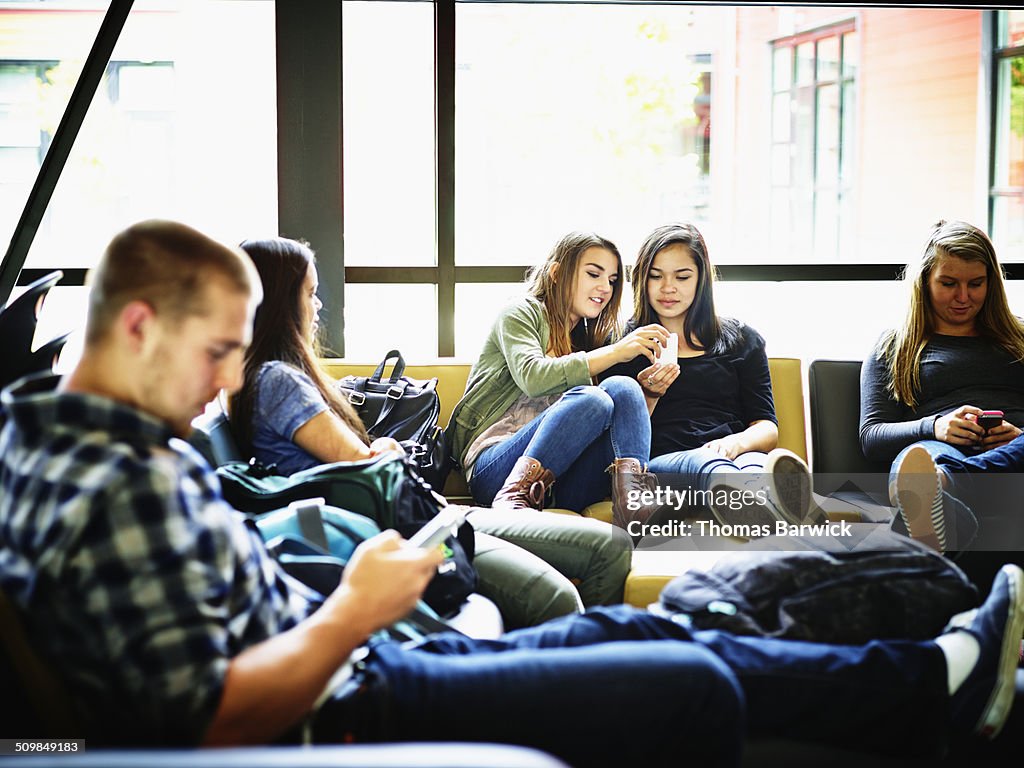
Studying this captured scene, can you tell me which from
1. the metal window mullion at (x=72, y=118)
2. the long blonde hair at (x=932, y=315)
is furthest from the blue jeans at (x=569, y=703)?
the metal window mullion at (x=72, y=118)

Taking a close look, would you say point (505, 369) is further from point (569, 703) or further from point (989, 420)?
point (569, 703)

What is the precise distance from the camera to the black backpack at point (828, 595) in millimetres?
1594

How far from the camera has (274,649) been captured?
109 cm

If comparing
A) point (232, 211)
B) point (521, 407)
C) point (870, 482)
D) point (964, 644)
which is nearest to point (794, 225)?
point (870, 482)

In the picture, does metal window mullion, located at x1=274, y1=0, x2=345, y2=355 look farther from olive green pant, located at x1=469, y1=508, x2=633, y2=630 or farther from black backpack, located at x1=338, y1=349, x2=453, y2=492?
olive green pant, located at x1=469, y1=508, x2=633, y2=630

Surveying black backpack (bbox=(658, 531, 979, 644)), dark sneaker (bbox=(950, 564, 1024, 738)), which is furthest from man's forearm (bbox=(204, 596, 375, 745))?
dark sneaker (bbox=(950, 564, 1024, 738))

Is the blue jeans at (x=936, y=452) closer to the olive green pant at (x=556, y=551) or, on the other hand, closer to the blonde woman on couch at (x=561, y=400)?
the blonde woman on couch at (x=561, y=400)

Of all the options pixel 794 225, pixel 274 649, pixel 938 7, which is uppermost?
pixel 938 7

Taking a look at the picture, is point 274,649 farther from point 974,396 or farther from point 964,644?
point 974,396

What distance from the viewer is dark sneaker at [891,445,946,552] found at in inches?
105

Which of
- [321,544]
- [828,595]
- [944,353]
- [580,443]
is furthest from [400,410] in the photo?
[944,353]

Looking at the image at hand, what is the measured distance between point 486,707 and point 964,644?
78 centimetres

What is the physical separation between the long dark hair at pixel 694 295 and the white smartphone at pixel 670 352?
0.48ft

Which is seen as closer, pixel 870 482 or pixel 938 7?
pixel 870 482
